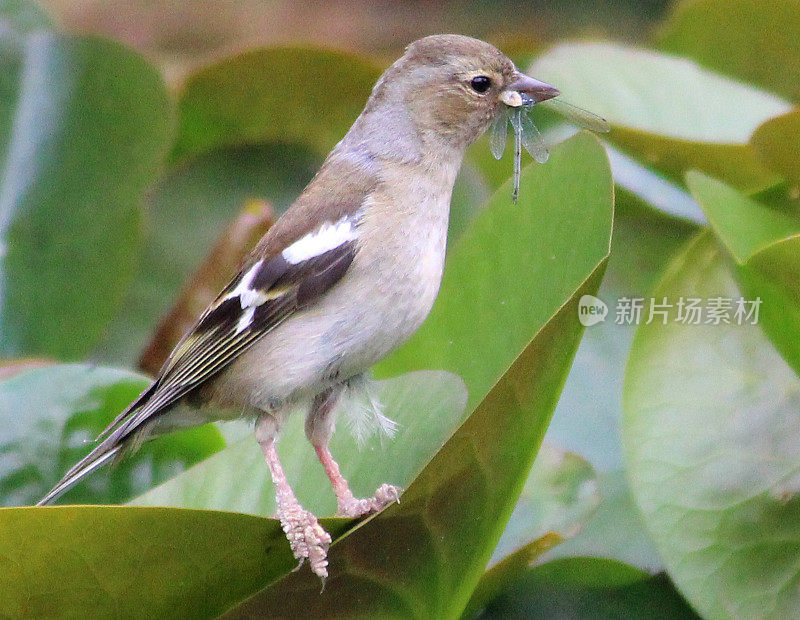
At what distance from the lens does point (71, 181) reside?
316 centimetres

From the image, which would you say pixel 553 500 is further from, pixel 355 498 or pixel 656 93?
pixel 656 93

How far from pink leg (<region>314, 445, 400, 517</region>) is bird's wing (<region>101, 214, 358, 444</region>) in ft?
1.26

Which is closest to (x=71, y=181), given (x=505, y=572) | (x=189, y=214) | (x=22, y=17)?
(x=189, y=214)

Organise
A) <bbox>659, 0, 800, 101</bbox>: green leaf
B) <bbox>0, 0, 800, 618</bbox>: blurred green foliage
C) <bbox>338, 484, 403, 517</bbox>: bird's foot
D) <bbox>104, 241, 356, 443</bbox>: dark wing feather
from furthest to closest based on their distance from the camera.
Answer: <bbox>659, 0, 800, 101</bbox>: green leaf → <bbox>104, 241, 356, 443</bbox>: dark wing feather → <bbox>338, 484, 403, 517</bbox>: bird's foot → <bbox>0, 0, 800, 618</bbox>: blurred green foliage

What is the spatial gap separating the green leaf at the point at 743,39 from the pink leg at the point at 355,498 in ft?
6.69

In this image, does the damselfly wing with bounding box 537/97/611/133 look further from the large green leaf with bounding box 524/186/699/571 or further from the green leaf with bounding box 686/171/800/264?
the large green leaf with bounding box 524/186/699/571

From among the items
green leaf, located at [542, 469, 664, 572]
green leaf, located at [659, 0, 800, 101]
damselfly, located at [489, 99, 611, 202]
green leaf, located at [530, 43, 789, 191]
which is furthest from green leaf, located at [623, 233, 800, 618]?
green leaf, located at [659, 0, 800, 101]

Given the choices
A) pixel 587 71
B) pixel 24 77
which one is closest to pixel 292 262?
pixel 587 71

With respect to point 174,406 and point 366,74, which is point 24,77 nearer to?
point 366,74

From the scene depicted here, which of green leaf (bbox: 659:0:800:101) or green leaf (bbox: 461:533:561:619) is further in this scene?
green leaf (bbox: 659:0:800:101)

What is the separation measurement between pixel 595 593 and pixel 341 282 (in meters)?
0.88

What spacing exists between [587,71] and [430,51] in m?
0.76

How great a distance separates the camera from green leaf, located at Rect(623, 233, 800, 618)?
2.01 meters

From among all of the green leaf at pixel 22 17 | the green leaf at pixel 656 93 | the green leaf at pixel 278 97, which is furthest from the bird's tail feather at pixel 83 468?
the green leaf at pixel 22 17
